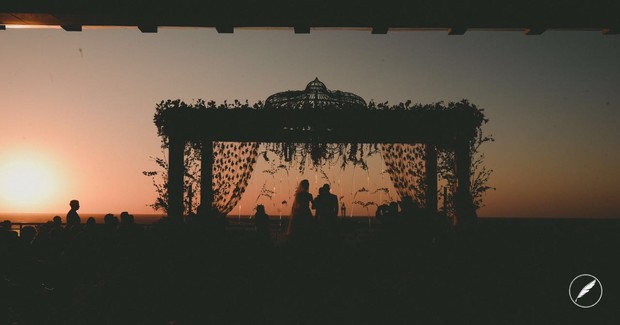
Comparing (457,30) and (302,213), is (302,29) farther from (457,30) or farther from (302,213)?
(302,213)

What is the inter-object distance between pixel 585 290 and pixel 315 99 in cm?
655

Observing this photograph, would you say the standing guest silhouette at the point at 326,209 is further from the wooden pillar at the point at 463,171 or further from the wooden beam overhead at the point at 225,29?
the wooden beam overhead at the point at 225,29

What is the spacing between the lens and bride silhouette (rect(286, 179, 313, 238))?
9289mm

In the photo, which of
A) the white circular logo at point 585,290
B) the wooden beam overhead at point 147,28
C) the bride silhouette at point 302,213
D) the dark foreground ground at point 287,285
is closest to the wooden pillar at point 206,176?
the bride silhouette at point 302,213

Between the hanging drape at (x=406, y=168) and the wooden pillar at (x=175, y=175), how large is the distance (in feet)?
16.0

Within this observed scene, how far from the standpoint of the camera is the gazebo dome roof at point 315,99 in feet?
34.7

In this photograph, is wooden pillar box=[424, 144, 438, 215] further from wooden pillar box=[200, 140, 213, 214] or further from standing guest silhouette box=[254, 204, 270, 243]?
wooden pillar box=[200, 140, 213, 214]

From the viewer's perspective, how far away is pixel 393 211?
25.7ft

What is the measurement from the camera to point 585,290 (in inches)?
216

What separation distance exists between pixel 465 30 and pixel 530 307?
12.1 feet

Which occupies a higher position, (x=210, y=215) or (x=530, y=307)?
(x=210, y=215)

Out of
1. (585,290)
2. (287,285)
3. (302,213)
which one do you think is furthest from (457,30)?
(302,213)

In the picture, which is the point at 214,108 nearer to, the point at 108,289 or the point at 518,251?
the point at 108,289

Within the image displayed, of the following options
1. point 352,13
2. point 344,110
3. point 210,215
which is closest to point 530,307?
point 352,13
